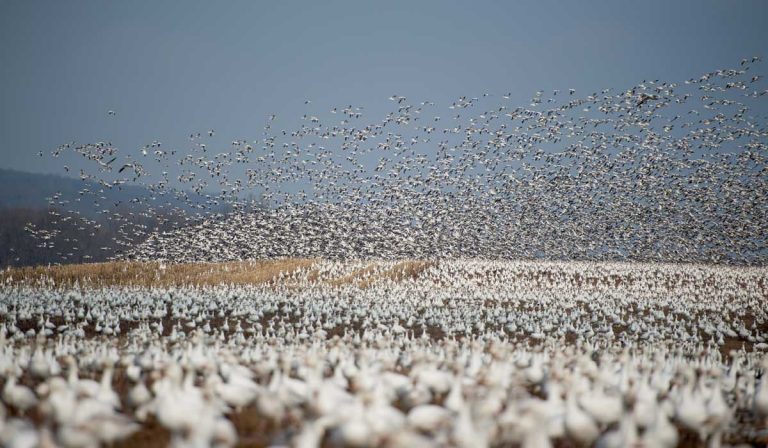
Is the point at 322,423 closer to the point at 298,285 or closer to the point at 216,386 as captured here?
the point at 216,386

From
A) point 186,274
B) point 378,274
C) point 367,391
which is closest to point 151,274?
point 186,274

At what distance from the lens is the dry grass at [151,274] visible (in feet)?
138

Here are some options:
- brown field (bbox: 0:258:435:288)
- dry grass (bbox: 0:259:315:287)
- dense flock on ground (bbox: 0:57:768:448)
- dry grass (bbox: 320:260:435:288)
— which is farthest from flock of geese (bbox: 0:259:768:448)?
dry grass (bbox: 320:260:435:288)

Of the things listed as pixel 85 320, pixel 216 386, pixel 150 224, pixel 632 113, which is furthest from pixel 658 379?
pixel 150 224

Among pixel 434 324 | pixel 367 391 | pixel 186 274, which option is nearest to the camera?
pixel 367 391

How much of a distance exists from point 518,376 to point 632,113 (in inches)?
1338

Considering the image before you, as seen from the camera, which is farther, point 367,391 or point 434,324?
point 434,324

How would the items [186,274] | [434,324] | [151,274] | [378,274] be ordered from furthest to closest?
[378,274] → [186,274] → [151,274] → [434,324]

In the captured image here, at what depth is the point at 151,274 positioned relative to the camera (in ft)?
155

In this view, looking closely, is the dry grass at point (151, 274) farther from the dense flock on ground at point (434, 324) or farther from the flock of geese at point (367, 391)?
the flock of geese at point (367, 391)

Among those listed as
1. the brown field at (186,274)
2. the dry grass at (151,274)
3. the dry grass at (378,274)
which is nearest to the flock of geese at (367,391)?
the dry grass at (151,274)

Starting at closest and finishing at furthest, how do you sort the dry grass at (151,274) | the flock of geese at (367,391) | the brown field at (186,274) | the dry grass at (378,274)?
the flock of geese at (367,391) → the dry grass at (151,274) → the brown field at (186,274) → the dry grass at (378,274)

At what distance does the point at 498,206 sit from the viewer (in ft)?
201

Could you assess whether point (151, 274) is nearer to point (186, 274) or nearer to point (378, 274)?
point (186, 274)
